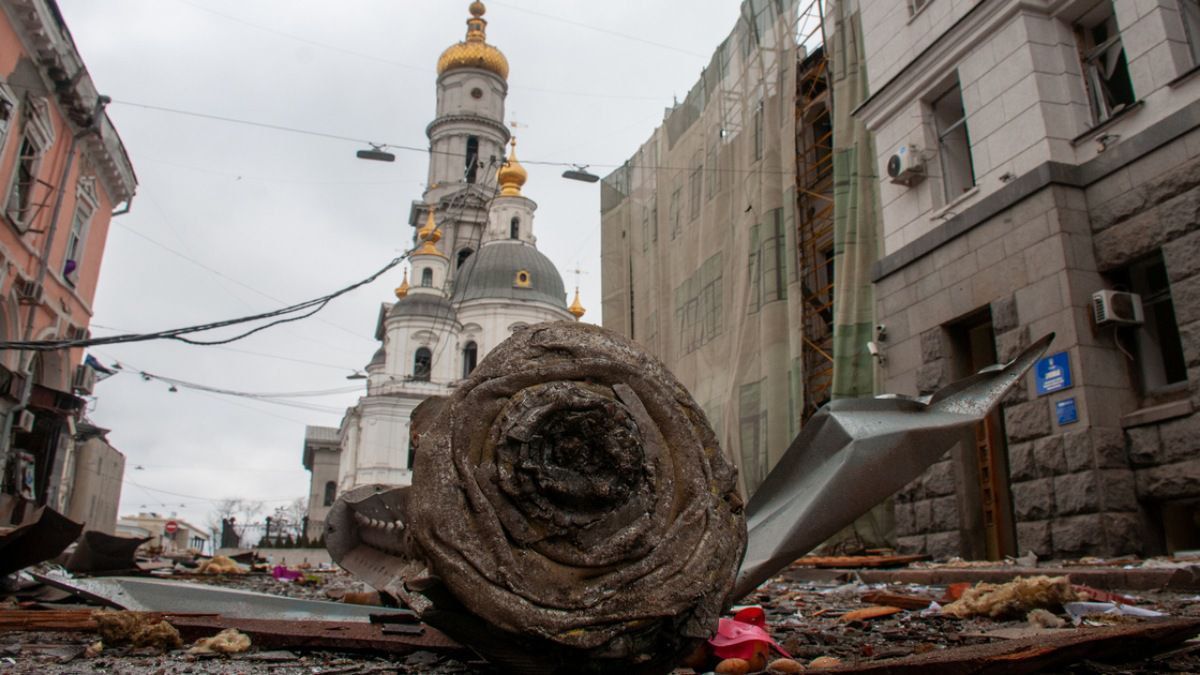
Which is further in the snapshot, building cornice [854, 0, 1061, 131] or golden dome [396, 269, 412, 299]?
golden dome [396, 269, 412, 299]

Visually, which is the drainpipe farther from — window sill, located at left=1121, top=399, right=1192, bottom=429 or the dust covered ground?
window sill, located at left=1121, top=399, right=1192, bottom=429

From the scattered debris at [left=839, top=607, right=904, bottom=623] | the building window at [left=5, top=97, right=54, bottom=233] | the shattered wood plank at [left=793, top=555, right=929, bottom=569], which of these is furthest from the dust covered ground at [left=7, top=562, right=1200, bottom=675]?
the building window at [left=5, top=97, right=54, bottom=233]

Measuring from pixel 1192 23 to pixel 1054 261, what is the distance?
2.25 meters

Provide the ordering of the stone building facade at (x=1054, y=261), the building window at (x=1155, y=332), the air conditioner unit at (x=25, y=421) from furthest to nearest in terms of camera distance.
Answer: the air conditioner unit at (x=25, y=421)
the building window at (x=1155, y=332)
the stone building facade at (x=1054, y=261)

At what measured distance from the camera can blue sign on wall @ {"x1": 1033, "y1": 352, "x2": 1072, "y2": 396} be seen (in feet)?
22.3

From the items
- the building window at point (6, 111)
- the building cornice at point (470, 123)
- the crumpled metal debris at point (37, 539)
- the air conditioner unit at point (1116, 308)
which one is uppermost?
the building cornice at point (470, 123)

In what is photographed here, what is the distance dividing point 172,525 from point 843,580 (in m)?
41.3

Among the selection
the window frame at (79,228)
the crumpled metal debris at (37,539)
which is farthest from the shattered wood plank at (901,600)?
the window frame at (79,228)

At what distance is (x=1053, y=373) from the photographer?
6945mm

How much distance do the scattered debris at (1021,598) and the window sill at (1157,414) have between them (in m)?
3.25

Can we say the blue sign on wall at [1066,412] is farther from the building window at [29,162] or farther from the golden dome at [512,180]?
the golden dome at [512,180]

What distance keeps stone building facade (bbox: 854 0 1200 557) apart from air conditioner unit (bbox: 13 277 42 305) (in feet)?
41.9

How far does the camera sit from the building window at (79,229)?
14875 mm

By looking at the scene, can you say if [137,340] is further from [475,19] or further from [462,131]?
[475,19]
